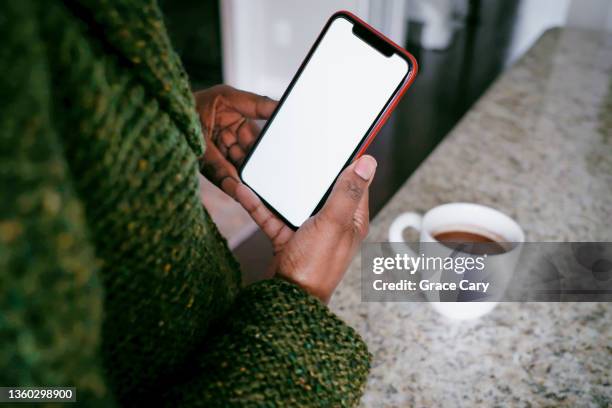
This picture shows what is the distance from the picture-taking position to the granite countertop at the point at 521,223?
53 cm

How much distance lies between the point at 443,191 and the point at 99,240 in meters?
0.59

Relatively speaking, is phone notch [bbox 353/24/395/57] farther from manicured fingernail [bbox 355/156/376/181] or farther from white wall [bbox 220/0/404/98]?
white wall [bbox 220/0/404/98]

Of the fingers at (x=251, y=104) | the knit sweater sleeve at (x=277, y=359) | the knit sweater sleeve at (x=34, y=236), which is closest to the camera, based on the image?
the knit sweater sleeve at (x=34, y=236)

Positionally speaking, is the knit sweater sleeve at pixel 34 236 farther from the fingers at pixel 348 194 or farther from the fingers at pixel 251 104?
the fingers at pixel 251 104

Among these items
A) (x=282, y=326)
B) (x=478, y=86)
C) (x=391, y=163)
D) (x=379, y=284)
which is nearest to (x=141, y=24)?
A: (x=282, y=326)

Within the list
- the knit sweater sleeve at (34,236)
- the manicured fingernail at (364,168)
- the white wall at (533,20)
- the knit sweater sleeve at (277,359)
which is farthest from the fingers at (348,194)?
the white wall at (533,20)

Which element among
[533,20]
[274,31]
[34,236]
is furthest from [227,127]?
[533,20]

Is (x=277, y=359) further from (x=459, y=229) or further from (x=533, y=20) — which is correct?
(x=533, y=20)

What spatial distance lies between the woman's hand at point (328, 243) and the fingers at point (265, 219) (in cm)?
13

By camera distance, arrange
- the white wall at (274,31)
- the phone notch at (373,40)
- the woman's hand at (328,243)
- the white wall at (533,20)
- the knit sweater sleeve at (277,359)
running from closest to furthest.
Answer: the knit sweater sleeve at (277,359), the woman's hand at (328,243), the phone notch at (373,40), the white wall at (274,31), the white wall at (533,20)

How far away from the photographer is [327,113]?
2.15 feet

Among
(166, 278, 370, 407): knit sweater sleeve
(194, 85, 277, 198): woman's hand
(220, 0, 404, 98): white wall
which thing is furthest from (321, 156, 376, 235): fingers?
(220, 0, 404, 98): white wall

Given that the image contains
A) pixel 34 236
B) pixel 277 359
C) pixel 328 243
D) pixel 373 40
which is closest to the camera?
pixel 34 236

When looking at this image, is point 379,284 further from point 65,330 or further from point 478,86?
point 478,86
